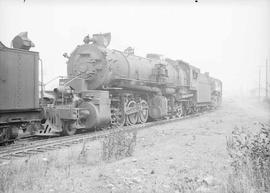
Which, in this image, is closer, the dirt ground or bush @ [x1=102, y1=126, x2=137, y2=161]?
the dirt ground

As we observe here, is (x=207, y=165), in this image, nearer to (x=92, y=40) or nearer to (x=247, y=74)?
(x=92, y=40)

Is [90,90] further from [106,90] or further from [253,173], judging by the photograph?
[253,173]

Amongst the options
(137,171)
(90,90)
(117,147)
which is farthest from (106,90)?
(137,171)

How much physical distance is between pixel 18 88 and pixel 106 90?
5796 mm

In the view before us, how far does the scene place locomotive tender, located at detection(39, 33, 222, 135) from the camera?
1192 centimetres

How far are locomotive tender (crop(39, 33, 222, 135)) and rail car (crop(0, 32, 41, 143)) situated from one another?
235 cm

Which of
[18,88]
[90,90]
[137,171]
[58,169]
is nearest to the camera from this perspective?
[137,171]

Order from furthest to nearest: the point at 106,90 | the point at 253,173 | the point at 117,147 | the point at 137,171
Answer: the point at 106,90 → the point at 117,147 → the point at 137,171 → the point at 253,173

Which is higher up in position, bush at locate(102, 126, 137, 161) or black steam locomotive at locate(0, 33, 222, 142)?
black steam locomotive at locate(0, 33, 222, 142)

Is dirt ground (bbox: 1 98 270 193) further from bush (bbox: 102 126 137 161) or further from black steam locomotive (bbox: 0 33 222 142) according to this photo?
black steam locomotive (bbox: 0 33 222 142)

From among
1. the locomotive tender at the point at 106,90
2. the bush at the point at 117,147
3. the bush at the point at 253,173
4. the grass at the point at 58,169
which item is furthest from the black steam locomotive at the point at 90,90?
the bush at the point at 253,173

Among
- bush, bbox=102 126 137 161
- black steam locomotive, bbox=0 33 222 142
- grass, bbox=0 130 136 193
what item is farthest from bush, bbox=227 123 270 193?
black steam locomotive, bbox=0 33 222 142

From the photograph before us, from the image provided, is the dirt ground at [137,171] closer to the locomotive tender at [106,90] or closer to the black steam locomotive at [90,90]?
the black steam locomotive at [90,90]

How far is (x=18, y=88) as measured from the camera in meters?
8.44
